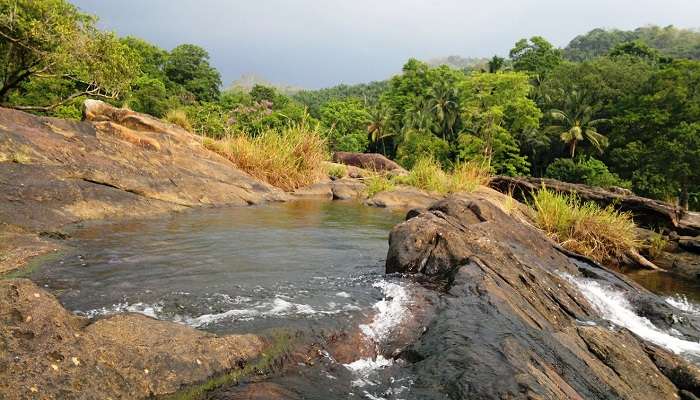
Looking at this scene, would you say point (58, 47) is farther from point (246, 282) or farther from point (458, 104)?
point (458, 104)

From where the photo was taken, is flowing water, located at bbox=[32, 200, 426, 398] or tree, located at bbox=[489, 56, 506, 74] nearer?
flowing water, located at bbox=[32, 200, 426, 398]

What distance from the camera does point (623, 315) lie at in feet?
21.5

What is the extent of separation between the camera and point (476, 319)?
4.09 m

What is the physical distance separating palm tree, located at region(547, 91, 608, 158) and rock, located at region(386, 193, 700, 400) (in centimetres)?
4003

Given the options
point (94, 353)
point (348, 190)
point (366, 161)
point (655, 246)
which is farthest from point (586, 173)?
point (94, 353)

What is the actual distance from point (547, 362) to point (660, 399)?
1.15 metres

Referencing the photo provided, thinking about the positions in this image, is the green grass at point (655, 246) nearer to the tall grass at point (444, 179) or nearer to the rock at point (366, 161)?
the tall grass at point (444, 179)

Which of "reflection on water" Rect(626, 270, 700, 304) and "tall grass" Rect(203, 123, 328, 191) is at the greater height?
"tall grass" Rect(203, 123, 328, 191)

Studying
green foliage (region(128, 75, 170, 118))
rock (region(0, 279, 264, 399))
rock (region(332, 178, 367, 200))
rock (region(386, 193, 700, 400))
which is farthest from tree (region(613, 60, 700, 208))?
rock (region(0, 279, 264, 399))

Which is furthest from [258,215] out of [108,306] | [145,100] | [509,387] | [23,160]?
[145,100]

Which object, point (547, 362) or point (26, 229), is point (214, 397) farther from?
point (26, 229)

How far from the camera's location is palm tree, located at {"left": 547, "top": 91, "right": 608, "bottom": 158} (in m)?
43.2

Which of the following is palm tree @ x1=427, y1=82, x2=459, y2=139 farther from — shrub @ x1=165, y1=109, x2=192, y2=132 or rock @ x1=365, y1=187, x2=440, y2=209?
shrub @ x1=165, y1=109, x2=192, y2=132

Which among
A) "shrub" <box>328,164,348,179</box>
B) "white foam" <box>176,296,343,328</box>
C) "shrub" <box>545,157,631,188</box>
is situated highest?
"white foam" <box>176,296,343,328</box>
